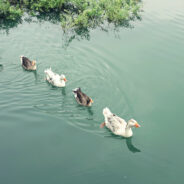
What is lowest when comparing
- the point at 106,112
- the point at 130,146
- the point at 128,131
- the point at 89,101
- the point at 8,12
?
the point at 130,146

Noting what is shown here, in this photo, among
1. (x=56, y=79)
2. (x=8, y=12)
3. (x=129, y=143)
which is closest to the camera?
(x=129, y=143)

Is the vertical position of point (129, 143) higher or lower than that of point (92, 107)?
lower

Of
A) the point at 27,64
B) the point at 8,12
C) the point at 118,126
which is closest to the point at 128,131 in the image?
the point at 118,126

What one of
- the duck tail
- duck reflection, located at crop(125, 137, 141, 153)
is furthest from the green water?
the duck tail

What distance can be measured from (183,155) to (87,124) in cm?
331

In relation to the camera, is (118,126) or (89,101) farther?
(89,101)

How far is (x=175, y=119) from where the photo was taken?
28.1ft

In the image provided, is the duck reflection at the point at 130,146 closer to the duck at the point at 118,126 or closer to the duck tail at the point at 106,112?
the duck at the point at 118,126

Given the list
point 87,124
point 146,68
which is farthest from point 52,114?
point 146,68

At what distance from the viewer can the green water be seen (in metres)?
6.73

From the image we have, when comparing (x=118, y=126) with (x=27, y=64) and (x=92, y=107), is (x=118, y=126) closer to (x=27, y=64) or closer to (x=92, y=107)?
(x=92, y=107)

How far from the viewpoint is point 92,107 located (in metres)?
8.95

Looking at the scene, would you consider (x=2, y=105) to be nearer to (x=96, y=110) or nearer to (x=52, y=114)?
(x=52, y=114)

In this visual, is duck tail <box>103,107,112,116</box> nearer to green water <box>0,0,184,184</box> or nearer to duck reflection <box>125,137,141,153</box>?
green water <box>0,0,184,184</box>
